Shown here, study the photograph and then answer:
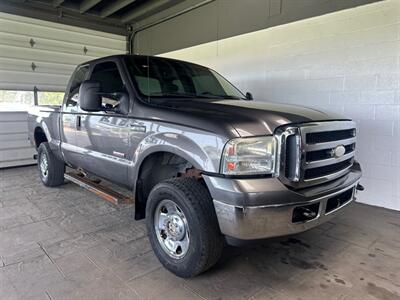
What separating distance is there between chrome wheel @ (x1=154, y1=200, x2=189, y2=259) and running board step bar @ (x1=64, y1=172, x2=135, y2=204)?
51 centimetres

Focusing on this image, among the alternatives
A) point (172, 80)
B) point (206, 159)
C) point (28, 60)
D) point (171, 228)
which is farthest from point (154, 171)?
point (28, 60)

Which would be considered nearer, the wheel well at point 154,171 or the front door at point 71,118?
the wheel well at point 154,171

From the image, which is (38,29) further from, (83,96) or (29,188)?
(83,96)

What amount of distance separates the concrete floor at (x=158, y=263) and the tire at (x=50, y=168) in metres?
0.94

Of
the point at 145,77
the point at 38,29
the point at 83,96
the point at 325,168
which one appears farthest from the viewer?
the point at 38,29

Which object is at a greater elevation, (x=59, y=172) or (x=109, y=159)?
(x=109, y=159)

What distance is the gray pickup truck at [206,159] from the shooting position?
1.96m

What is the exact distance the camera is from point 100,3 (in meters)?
7.01

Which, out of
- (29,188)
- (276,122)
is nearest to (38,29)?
(29,188)

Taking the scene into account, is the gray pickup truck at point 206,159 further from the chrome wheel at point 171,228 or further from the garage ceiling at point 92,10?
the garage ceiling at point 92,10

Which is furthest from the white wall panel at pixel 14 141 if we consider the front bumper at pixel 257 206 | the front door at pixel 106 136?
the front bumper at pixel 257 206

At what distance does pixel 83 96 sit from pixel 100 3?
5.25m

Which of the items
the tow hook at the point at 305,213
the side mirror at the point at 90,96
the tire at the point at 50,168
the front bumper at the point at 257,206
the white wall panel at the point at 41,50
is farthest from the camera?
the white wall panel at the point at 41,50

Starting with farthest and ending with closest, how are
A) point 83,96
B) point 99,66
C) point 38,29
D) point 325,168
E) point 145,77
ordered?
1. point 38,29
2. point 99,66
3. point 145,77
4. point 83,96
5. point 325,168
